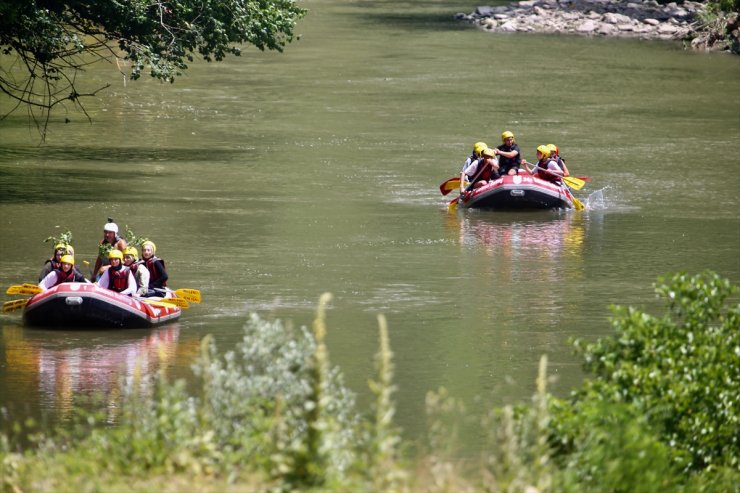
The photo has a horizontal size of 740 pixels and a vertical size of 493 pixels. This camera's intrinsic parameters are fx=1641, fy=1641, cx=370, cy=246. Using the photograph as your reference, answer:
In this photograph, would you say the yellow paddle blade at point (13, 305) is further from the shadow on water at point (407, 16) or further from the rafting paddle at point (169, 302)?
the shadow on water at point (407, 16)

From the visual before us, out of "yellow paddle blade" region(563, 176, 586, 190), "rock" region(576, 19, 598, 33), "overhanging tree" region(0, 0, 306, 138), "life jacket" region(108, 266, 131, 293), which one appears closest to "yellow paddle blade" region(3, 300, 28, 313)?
"life jacket" region(108, 266, 131, 293)

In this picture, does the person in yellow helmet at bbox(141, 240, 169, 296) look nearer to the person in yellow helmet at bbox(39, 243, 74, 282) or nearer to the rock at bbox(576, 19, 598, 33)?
the person in yellow helmet at bbox(39, 243, 74, 282)

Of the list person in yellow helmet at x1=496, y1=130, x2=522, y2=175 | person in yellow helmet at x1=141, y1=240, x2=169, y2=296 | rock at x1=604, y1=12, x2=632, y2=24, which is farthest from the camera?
rock at x1=604, y1=12, x2=632, y2=24

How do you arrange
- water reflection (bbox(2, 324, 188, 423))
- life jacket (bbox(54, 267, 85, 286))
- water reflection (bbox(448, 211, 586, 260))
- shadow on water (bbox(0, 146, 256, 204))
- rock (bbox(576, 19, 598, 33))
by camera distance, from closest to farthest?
water reflection (bbox(2, 324, 188, 423))
life jacket (bbox(54, 267, 85, 286))
water reflection (bbox(448, 211, 586, 260))
shadow on water (bbox(0, 146, 256, 204))
rock (bbox(576, 19, 598, 33))

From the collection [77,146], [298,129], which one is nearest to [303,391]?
Result: [77,146]

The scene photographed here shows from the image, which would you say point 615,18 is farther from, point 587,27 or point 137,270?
point 137,270

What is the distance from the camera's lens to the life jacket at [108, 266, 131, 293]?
20938 millimetres

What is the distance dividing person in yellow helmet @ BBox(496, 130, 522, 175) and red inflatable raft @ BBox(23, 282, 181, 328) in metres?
11.5

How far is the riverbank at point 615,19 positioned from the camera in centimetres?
6725

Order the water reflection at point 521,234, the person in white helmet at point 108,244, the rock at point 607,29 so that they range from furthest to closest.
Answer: the rock at point 607,29 → the water reflection at point 521,234 → the person in white helmet at point 108,244

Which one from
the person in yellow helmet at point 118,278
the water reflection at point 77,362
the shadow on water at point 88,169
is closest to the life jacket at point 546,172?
the shadow on water at point 88,169

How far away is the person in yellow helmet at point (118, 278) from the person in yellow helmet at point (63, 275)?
1.01 feet

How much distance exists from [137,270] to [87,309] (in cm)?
141

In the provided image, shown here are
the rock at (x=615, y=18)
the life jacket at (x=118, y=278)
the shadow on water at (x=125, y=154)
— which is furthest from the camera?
the rock at (x=615, y=18)
